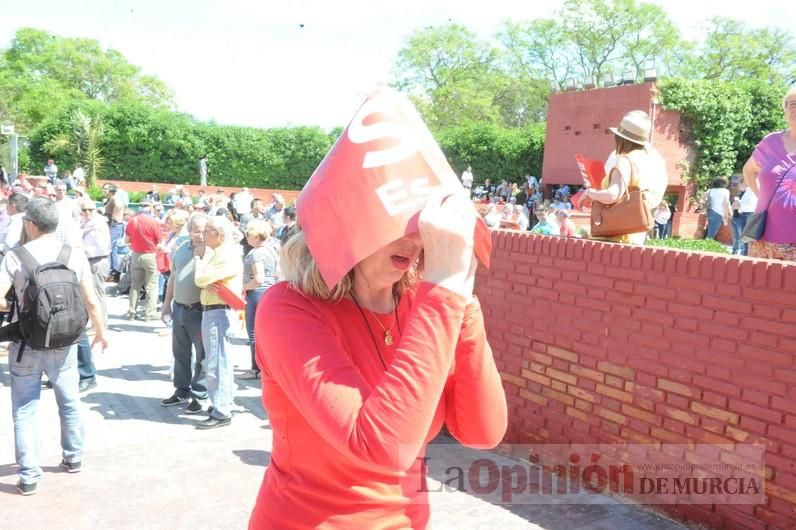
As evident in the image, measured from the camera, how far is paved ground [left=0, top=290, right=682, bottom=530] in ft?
14.2

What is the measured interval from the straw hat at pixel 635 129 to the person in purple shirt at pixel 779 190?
75 centimetres

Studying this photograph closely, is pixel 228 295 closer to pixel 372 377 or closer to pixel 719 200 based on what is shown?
pixel 372 377

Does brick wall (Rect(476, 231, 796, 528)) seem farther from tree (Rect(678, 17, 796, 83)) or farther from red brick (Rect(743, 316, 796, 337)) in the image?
tree (Rect(678, 17, 796, 83))

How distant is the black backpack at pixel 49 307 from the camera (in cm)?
466

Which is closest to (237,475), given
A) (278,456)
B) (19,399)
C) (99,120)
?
(19,399)

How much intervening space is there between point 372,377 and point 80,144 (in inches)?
1498

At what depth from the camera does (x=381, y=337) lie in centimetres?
178

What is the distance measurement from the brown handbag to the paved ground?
1788 mm

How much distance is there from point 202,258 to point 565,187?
24.5 metres

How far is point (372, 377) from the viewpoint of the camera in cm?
170

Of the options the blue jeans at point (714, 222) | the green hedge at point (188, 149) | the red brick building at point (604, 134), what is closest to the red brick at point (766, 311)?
the blue jeans at point (714, 222)

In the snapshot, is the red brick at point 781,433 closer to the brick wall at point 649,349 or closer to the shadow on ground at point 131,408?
the brick wall at point 649,349

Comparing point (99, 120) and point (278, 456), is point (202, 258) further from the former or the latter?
point (99, 120)

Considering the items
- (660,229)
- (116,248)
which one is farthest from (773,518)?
(660,229)
